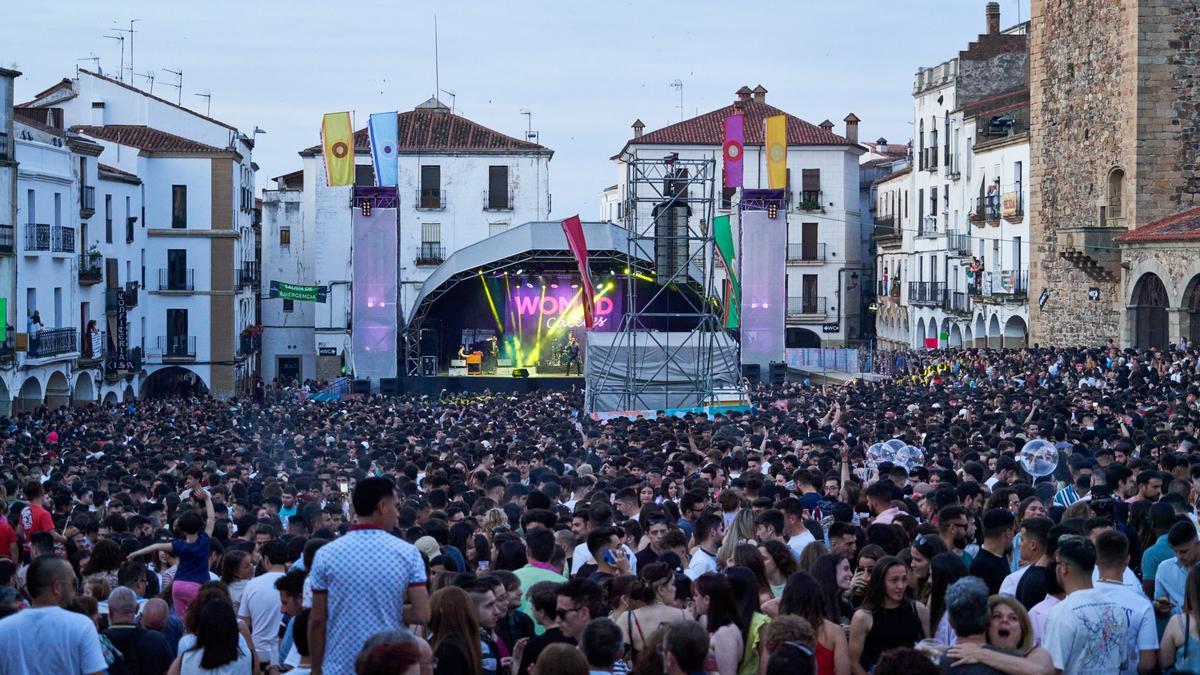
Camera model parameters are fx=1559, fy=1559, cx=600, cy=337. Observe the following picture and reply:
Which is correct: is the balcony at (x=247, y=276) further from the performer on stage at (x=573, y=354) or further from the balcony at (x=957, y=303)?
the balcony at (x=957, y=303)

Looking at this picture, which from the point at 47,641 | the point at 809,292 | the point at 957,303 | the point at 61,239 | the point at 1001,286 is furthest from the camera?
the point at 809,292

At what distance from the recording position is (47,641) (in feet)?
20.1

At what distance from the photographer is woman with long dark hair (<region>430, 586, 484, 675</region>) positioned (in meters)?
6.06

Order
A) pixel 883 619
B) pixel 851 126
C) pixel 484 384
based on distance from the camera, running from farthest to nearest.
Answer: pixel 851 126 < pixel 484 384 < pixel 883 619

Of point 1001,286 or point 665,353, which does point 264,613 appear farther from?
point 1001,286

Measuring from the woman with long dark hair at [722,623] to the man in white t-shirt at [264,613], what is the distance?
239cm

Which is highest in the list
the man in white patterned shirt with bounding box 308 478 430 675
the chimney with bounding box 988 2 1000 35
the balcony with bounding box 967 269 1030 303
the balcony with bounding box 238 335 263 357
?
the chimney with bounding box 988 2 1000 35

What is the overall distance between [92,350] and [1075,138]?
25638 mm

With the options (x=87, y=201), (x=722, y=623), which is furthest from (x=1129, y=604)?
(x=87, y=201)

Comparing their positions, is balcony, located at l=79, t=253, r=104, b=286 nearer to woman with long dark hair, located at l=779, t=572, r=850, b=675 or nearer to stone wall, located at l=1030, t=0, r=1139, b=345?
stone wall, located at l=1030, t=0, r=1139, b=345

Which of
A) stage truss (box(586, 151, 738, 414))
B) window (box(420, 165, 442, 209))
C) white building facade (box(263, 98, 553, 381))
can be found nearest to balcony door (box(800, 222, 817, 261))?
white building facade (box(263, 98, 553, 381))

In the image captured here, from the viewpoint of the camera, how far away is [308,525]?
10422mm

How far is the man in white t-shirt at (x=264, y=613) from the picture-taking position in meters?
7.73

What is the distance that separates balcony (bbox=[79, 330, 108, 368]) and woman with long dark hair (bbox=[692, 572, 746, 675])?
1419 inches
